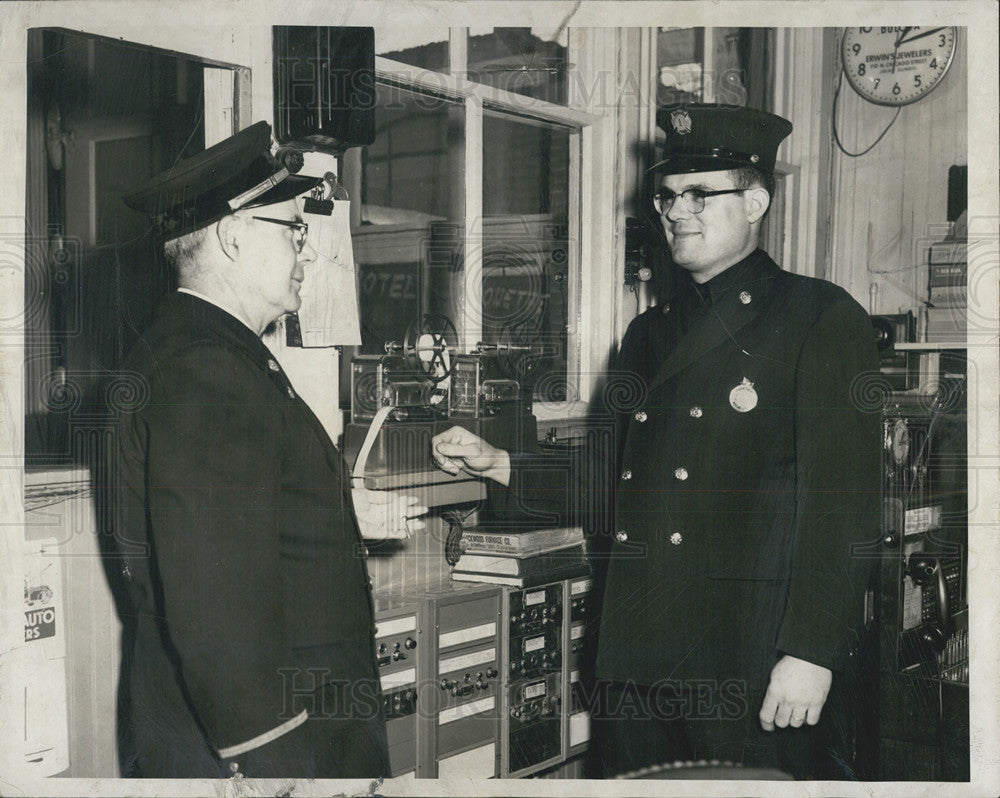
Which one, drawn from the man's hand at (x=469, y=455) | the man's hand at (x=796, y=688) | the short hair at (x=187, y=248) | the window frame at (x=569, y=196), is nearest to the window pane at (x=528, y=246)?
the window frame at (x=569, y=196)

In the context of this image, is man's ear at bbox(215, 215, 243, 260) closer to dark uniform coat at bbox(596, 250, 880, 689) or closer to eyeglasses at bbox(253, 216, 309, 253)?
eyeglasses at bbox(253, 216, 309, 253)

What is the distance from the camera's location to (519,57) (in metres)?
2.21

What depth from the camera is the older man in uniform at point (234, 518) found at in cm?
193

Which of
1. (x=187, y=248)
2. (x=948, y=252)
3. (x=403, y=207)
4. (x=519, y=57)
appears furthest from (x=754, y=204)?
(x=187, y=248)

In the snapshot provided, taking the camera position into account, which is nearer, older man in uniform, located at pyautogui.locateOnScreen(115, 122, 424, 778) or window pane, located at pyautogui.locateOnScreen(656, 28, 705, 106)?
older man in uniform, located at pyautogui.locateOnScreen(115, 122, 424, 778)

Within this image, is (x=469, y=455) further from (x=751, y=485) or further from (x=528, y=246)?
(x=751, y=485)

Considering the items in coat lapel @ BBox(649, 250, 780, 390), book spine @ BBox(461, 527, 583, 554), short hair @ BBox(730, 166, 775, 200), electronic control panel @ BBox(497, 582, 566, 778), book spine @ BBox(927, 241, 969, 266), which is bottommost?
electronic control panel @ BBox(497, 582, 566, 778)

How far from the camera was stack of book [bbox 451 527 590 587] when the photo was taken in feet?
7.61

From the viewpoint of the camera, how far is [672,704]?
2.21 m

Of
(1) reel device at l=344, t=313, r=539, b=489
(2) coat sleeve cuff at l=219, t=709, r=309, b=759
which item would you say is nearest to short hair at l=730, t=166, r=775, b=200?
(1) reel device at l=344, t=313, r=539, b=489

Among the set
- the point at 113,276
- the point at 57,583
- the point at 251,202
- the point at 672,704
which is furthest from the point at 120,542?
the point at 672,704

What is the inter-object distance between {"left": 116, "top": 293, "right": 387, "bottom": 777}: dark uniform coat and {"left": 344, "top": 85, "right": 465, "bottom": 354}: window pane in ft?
1.00

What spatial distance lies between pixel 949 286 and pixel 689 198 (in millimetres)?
653

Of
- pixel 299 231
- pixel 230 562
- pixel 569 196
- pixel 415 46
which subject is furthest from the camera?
pixel 569 196
